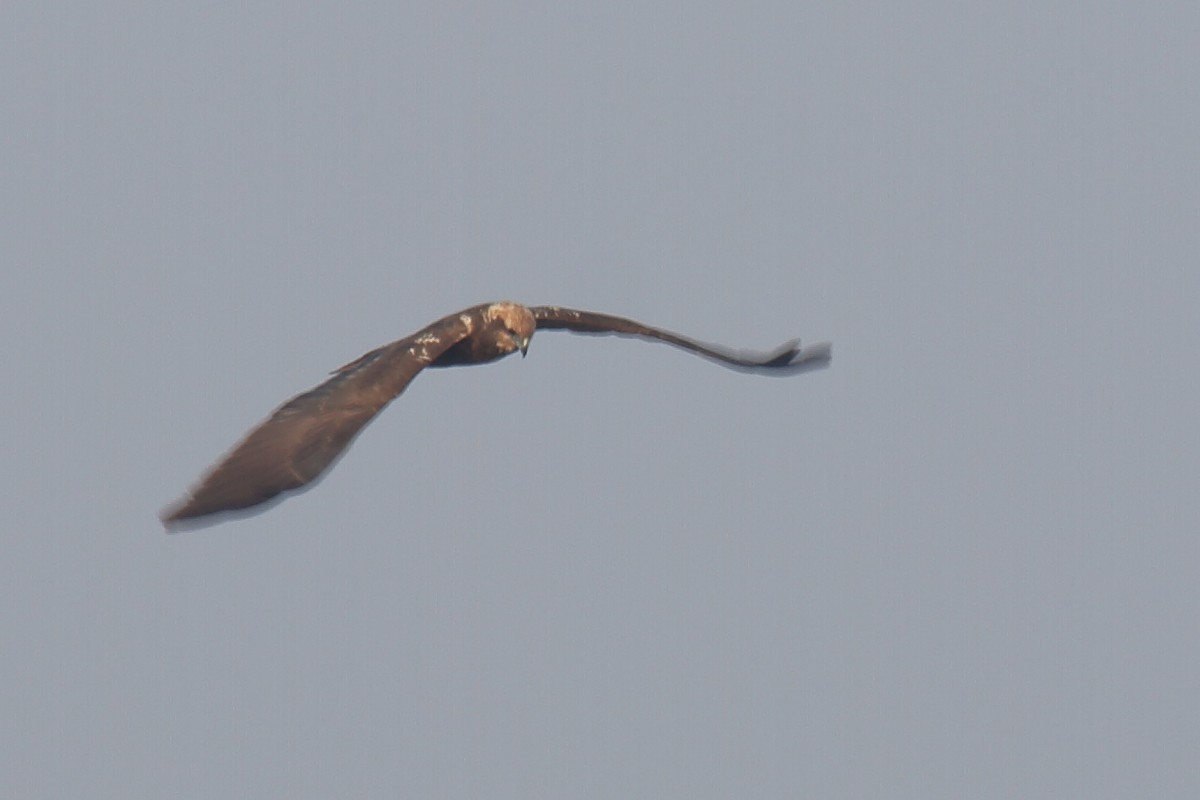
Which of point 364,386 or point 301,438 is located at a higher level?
point 364,386

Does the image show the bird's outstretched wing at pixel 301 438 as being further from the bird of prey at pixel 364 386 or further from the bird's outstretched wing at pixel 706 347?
the bird's outstretched wing at pixel 706 347

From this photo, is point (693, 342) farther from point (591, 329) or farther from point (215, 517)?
point (215, 517)

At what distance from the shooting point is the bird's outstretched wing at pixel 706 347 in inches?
1018

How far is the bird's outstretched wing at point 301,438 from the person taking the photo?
17609 mm

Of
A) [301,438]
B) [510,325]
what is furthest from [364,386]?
[510,325]

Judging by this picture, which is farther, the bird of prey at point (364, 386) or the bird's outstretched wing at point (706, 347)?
the bird's outstretched wing at point (706, 347)

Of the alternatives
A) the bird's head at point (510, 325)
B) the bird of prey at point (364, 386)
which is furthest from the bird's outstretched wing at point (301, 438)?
the bird's head at point (510, 325)

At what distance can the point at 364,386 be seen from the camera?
20016mm

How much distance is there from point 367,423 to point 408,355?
2.13 meters

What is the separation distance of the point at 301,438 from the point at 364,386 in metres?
1.44

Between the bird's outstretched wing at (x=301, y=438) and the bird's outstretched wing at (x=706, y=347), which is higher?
the bird's outstretched wing at (x=706, y=347)

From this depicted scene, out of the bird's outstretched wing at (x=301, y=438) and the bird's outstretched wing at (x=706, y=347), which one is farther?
the bird's outstretched wing at (x=706, y=347)

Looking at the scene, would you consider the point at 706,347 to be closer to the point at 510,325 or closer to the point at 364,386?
the point at 510,325

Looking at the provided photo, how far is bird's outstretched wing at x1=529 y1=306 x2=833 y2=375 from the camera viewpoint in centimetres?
2586
